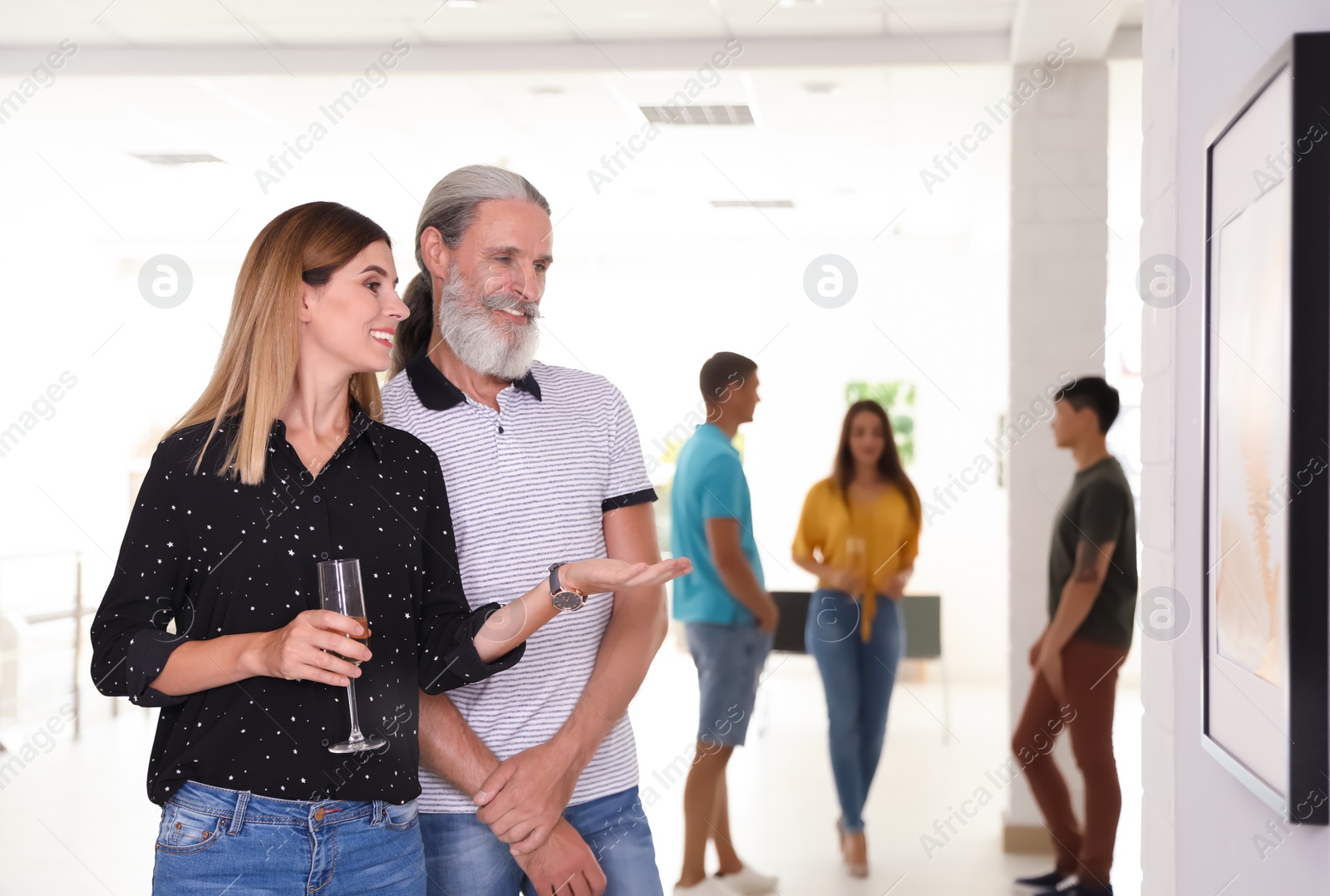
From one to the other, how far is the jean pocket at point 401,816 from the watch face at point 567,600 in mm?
278

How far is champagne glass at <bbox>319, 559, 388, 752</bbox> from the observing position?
110 cm

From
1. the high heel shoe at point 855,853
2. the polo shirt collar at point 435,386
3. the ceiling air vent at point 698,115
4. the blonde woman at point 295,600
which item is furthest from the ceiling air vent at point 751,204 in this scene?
the blonde woman at point 295,600

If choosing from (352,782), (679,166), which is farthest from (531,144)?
(352,782)

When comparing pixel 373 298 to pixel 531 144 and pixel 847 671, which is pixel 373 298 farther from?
pixel 531 144

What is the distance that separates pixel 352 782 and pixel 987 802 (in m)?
3.40

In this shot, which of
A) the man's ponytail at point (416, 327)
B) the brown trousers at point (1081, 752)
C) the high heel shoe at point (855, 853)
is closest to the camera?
the man's ponytail at point (416, 327)

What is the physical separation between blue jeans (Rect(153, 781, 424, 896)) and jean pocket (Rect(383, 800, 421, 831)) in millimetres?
16

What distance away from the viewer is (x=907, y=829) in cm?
381

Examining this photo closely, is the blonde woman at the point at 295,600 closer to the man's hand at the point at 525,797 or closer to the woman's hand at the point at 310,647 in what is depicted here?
the woman's hand at the point at 310,647

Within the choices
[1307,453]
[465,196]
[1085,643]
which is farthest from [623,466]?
[1085,643]

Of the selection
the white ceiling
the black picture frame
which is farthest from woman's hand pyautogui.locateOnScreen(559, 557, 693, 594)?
the white ceiling

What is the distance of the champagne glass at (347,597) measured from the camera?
110 centimetres

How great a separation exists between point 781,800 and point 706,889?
→ 0.80m

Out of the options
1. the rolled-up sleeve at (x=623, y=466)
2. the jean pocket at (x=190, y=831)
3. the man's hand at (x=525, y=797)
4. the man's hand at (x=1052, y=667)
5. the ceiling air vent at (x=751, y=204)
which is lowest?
the man's hand at (x=1052, y=667)
